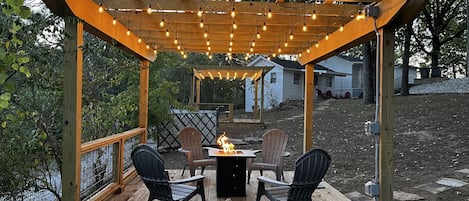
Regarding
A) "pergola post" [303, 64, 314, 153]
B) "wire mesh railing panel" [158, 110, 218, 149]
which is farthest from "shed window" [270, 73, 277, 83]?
"pergola post" [303, 64, 314, 153]

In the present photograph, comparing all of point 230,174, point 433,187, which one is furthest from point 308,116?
point 433,187

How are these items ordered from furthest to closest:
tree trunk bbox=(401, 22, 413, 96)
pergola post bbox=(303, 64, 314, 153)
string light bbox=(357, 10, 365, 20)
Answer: tree trunk bbox=(401, 22, 413, 96) → pergola post bbox=(303, 64, 314, 153) → string light bbox=(357, 10, 365, 20)

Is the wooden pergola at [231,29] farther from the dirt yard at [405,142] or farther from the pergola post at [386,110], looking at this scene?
the dirt yard at [405,142]

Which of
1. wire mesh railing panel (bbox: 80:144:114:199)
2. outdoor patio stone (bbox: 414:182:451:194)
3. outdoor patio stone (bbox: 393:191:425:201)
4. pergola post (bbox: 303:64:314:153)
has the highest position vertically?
pergola post (bbox: 303:64:314:153)

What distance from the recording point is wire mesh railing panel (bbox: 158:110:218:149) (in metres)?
11.0

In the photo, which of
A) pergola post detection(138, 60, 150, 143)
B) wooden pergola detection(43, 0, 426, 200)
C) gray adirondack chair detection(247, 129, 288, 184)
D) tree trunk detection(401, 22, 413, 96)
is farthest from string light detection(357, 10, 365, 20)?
tree trunk detection(401, 22, 413, 96)

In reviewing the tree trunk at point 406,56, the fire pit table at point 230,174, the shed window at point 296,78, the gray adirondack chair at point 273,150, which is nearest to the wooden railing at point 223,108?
the shed window at point 296,78

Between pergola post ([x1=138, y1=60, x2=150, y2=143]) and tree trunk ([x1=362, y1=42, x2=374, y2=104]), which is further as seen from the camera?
tree trunk ([x1=362, y1=42, x2=374, y2=104])

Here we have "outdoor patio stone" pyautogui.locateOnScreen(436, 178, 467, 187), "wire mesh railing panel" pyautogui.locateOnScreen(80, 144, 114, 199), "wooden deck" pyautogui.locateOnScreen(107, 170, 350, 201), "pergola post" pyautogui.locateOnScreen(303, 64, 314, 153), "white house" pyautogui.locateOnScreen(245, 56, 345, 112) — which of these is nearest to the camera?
"wooden deck" pyautogui.locateOnScreen(107, 170, 350, 201)

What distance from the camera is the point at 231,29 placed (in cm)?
485

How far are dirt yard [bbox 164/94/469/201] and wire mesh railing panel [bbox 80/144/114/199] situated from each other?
10.3 ft

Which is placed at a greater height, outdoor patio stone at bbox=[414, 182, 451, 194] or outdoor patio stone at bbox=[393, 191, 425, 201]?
outdoor patio stone at bbox=[414, 182, 451, 194]

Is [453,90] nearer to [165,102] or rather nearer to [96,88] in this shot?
[165,102]

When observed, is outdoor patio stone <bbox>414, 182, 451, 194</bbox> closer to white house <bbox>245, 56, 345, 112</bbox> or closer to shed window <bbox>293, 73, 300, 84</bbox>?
white house <bbox>245, 56, 345, 112</bbox>
